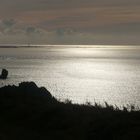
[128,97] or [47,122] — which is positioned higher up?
[128,97]

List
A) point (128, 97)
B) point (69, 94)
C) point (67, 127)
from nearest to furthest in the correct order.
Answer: point (67, 127) → point (128, 97) → point (69, 94)

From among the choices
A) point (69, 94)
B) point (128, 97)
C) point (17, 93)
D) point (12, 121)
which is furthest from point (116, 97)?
point (12, 121)

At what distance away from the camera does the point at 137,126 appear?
15.5 m

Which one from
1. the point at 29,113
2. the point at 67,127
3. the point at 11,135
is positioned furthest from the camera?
the point at 29,113

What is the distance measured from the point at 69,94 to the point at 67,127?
257ft

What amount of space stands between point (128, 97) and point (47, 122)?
70307 mm

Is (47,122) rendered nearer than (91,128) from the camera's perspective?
No

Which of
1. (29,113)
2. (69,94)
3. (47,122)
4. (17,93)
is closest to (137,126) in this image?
(47,122)

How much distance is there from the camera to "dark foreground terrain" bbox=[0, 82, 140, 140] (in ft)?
50.5

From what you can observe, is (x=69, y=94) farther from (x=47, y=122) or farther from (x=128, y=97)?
(x=47, y=122)

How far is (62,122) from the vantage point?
17.9 metres

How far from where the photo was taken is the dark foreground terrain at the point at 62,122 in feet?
50.5

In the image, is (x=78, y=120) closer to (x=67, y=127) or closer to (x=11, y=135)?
(x=67, y=127)

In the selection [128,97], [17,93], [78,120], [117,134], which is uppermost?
[128,97]
